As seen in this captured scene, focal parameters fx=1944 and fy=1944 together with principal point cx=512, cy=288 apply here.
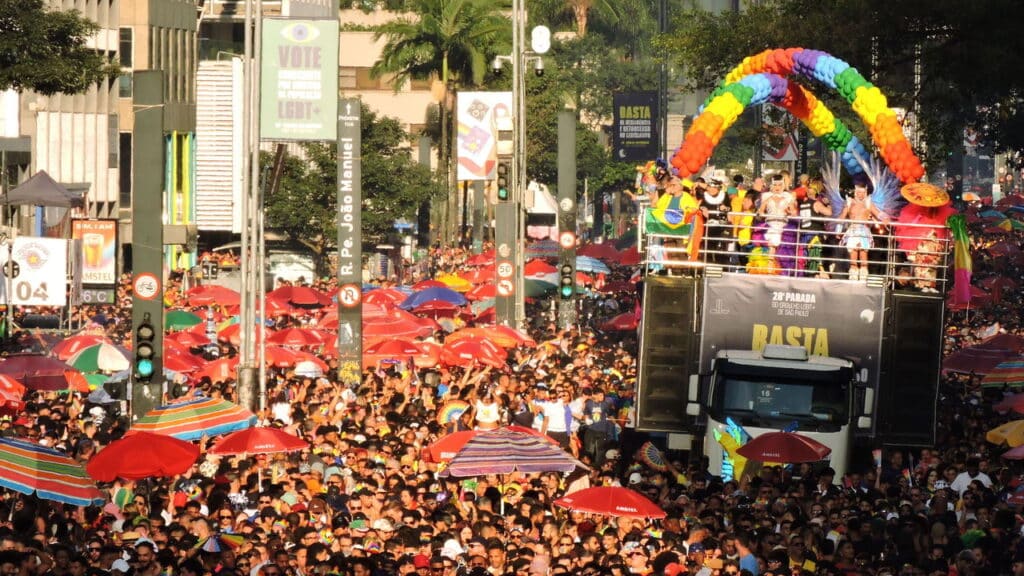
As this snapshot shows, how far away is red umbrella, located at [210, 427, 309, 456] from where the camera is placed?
2133 cm

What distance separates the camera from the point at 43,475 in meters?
16.5

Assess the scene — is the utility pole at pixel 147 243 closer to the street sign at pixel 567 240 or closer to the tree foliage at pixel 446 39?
the street sign at pixel 567 240

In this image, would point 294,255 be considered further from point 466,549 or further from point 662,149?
point 466,549

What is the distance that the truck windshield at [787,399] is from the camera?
22.9 meters

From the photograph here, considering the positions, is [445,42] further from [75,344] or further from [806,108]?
[806,108]

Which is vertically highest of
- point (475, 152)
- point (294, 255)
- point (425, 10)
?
point (425, 10)

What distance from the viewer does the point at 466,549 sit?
1692cm

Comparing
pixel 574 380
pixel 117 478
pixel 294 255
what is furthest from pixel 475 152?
pixel 117 478

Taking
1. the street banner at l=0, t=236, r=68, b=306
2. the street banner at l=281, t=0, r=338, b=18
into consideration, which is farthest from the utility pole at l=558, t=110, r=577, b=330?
the street banner at l=281, t=0, r=338, b=18

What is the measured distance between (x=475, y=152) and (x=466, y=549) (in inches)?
1361

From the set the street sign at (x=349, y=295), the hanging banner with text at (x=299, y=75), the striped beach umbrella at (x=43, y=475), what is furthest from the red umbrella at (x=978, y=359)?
the striped beach umbrella at (x=43, y=475)

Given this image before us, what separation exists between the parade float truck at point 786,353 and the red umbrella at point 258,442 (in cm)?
493

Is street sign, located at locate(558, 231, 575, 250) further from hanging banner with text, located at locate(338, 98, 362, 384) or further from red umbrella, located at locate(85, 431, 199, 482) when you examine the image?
red umbrella, located at locate(85, 431, 199, 482)

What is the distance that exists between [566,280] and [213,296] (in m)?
8.98
